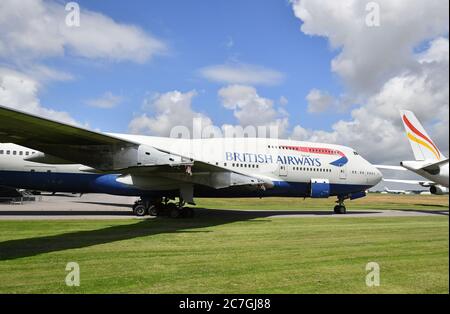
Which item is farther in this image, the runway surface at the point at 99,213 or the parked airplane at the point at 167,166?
the runway surface at the point at 99,213

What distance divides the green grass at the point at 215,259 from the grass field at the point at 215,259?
2 centimetres

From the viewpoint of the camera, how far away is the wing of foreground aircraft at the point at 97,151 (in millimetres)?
9641

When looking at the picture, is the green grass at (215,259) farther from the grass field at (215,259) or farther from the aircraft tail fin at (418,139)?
the aircraft tail fin at (418,139)

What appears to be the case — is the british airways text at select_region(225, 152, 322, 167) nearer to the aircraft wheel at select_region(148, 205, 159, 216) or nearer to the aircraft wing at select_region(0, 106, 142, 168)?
the aircraft wheel at select_region(148, 205, 159, 216)

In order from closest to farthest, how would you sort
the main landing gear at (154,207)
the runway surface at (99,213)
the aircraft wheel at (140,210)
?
the runway surface at (99,213) → the main landing gear at (154,207) → the aircraft wheel at (140,210)

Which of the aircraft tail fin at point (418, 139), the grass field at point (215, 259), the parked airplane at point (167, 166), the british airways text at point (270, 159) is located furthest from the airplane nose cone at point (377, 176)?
the grass field at point (215, 259)

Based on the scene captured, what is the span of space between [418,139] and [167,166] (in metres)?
16.8

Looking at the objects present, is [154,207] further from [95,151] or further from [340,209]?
[340,209]

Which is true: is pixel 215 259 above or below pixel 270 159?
below

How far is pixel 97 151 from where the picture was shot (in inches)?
493

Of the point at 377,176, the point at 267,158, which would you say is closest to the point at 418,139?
the point at 377,176

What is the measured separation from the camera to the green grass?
6.38 meters

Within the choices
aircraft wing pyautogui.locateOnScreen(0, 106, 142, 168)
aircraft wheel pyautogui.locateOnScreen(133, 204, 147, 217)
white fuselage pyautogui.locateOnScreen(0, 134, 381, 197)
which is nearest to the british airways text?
white fuselage pyautogui.locateOnScreen(0, 134, 381, 197)

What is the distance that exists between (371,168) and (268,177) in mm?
8820
